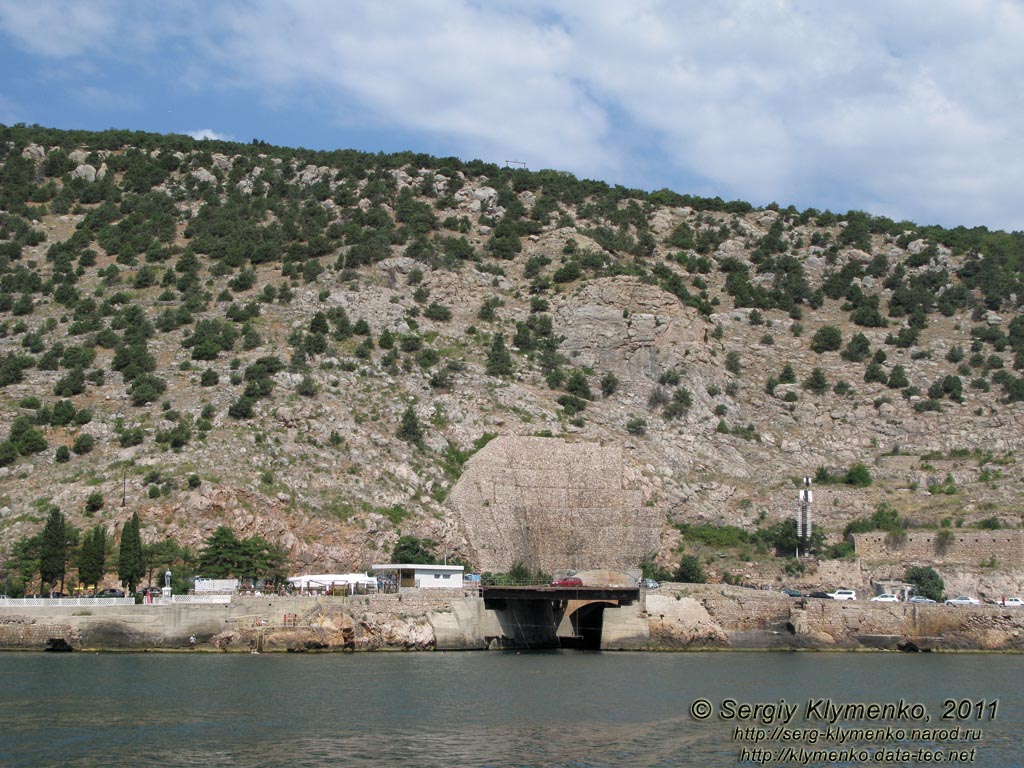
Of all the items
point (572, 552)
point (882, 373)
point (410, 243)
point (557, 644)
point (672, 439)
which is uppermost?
point (410, 243)

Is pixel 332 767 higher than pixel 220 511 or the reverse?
the reverse

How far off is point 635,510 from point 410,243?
38067mm

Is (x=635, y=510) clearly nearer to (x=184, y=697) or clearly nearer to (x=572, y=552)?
(x=572, y=552)

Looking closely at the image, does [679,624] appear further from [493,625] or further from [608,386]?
[608,386]

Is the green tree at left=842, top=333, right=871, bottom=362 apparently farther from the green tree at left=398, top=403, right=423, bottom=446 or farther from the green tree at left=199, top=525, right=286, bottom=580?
the green tree at left=199, top=525, right=286, bottom=580

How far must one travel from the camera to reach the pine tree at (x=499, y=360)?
85.4m

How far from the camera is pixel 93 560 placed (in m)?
56.6

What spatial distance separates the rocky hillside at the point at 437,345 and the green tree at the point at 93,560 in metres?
3.09

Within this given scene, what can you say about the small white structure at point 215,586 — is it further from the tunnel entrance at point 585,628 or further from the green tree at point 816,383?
the green tree at point 816,383

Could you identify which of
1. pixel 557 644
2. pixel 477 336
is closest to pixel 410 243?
pixel 477 336

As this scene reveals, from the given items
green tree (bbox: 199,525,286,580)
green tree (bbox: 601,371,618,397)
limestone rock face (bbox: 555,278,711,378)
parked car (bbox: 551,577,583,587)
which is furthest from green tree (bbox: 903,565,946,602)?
green tree (bbox: 199,525,286,580)

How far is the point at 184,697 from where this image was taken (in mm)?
39844

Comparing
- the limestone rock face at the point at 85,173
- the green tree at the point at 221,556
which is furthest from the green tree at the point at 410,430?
the limestone rock face at the point at 85,173

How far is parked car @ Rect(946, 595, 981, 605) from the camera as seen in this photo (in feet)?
216
